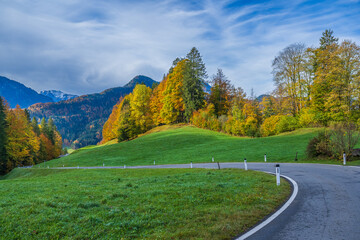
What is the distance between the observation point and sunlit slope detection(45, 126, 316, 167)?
29.8 meters

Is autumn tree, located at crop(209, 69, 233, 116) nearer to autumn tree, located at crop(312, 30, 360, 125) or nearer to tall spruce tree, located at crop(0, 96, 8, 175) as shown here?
autumn tree, located at crop(312, 30, 360, 125)

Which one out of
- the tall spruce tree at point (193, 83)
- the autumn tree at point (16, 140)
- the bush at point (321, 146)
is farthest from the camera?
the tall spruce tree at point (193, 83)

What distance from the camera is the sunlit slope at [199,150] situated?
1172 inches

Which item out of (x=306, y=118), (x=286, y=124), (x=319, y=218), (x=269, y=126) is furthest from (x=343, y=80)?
(x=319, y=218)

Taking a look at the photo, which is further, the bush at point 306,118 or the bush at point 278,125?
the bush at point 278,125

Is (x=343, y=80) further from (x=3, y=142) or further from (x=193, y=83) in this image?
(x=3, y=142)

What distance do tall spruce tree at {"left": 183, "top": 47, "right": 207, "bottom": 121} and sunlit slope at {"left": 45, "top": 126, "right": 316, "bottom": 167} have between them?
29.5 ft

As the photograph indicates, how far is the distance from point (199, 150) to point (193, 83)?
2751 centimetres

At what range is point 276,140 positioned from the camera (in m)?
35.7

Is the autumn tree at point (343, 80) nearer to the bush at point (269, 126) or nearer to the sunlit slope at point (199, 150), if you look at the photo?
the sunlit slope at point (199, 150)

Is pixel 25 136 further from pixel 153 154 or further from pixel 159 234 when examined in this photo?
pixel 159 234

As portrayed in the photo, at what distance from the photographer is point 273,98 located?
4516cm

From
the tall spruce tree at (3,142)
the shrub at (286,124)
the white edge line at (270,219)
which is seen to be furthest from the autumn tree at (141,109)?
the white edge line at (270,219)

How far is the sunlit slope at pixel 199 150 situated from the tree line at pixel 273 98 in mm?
4383
